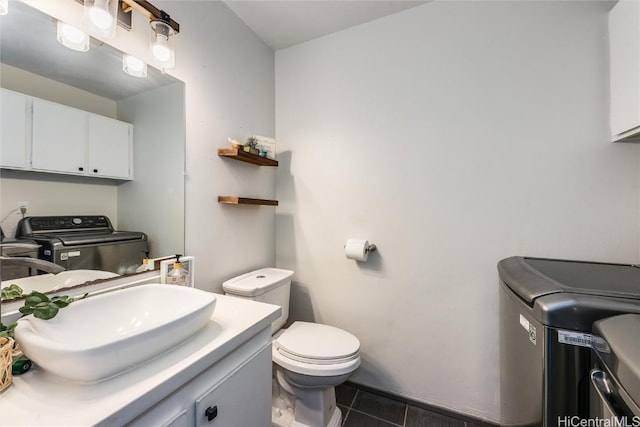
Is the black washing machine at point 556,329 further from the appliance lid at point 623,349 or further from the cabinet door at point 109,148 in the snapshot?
the cabinet door at point 109,148

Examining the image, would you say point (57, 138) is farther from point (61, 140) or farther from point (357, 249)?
point (357, 249)

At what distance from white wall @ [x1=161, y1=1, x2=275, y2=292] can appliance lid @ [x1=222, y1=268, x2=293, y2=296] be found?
3.5 inches

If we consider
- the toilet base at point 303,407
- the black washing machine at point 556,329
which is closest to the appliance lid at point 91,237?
the toilet base at point 303,407

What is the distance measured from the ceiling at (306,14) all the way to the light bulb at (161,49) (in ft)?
2.09

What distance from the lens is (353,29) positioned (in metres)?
1.70

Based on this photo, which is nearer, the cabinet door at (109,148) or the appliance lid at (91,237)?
the appliance lid at (91,237)

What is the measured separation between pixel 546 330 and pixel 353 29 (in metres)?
1.88

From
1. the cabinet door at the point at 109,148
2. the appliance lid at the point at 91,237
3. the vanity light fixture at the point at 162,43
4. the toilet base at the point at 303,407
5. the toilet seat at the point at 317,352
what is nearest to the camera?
the appliance lid at the point at 91,237

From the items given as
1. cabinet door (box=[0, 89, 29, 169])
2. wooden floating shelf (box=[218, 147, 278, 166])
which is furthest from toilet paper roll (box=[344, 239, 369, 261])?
cabinet door (box=[0, 89, 29, 169])

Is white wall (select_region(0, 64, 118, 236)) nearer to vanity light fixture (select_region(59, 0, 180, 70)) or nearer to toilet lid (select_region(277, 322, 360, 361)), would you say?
vanity light fixture (select_region(59, 0, 180, 70))

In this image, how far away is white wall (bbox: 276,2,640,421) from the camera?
121 centimetres

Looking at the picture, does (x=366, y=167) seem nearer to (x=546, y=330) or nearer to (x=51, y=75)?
(x=546, y=330)

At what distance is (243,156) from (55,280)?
96 centimetres

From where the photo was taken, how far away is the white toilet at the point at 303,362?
4.02 ft
